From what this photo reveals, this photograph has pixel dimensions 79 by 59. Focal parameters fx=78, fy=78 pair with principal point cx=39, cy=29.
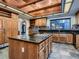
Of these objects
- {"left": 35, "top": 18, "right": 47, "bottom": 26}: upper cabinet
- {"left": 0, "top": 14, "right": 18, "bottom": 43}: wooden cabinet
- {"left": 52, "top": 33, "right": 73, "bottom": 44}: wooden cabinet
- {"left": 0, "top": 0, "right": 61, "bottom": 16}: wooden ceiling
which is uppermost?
{"left": 0, "top": 0, "right": 61, "bottom": 16}: wooden ceiling

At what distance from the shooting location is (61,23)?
8.05 metres

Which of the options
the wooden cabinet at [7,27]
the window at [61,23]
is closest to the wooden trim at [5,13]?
the wooden cabinet at [7,27]

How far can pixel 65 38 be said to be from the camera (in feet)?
19.2

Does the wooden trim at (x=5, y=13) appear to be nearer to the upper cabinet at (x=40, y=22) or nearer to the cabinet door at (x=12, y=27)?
the cabinet door at (x=12, y=27)

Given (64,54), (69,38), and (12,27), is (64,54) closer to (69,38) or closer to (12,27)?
(69,38)

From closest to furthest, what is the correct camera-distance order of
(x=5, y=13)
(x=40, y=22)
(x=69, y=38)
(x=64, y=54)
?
(x=64, y=54), (x=5, y=13), (x=69, y=38), (x=40, y=22)

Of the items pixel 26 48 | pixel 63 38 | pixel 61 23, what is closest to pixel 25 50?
pixel 26 48

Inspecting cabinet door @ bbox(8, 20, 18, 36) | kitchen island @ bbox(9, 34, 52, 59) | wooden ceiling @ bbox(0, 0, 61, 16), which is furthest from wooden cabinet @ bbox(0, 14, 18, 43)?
kitchen island @ bbox(9, 34, 52, 59)

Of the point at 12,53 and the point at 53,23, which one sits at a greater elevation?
the point at 53,23

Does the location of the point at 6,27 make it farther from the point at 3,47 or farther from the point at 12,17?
the point at 3,47

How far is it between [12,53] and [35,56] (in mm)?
882

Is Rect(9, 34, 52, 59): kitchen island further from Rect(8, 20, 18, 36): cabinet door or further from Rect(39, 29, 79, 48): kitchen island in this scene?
Rect(39, 29, 79, 48): kitchen island

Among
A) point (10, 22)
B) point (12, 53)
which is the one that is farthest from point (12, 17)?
point (12, 53)

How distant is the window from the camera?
7.76 m
